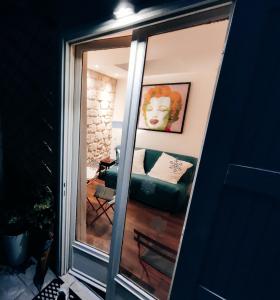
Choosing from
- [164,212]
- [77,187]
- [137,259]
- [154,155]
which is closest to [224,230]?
[77,187]

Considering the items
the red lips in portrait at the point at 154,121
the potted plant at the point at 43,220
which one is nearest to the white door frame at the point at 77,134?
the potted plant at the point at 43,220

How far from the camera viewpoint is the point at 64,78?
4.42ft

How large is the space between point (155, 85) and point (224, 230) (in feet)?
10.9

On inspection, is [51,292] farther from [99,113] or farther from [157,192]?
[99,113]

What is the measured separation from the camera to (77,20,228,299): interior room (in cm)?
196

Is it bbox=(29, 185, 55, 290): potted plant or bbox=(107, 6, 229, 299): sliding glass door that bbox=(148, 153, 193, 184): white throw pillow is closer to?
bbox=(107, 6, 229, 299): sliding glass door

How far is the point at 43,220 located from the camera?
163cm

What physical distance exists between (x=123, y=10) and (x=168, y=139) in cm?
287

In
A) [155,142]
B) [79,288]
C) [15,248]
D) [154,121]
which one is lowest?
[79,288]

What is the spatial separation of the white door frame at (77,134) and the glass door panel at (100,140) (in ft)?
0.43

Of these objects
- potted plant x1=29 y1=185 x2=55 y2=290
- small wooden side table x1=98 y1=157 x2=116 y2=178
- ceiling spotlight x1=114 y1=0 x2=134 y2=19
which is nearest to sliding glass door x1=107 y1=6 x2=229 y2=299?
ceiling spotlight x1=114 y1=0 x2=134 y2=19

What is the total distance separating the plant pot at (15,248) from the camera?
5.50 ft

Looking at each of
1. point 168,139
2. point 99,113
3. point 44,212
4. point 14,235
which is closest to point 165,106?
point 168,139

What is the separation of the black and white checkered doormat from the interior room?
43 cm
